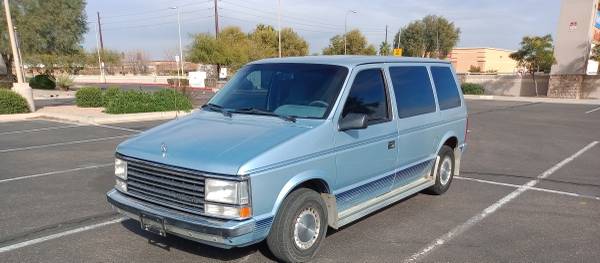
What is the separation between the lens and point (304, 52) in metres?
74.1

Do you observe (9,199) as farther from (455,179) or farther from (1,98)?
(1,98)

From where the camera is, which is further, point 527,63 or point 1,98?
point 527,63

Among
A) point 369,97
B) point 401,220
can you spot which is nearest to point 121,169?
point 369,97

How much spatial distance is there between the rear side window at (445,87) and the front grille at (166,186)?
12.1 feet

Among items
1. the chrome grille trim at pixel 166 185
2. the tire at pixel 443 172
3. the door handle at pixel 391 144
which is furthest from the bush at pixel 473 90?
the chrome grille trim at pixel 166 185

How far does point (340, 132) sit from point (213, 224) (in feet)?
4.87

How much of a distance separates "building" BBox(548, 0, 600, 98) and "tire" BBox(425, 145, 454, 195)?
2731cm

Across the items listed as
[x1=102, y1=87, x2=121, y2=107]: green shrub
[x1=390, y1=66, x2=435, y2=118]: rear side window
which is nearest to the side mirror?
[x1=390, y1=66, x2=435, y2=118]: rear side window

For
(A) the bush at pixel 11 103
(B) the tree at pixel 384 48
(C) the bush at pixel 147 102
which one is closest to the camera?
(C) the bush at pixel 147 102

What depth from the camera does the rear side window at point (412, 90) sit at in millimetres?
5230

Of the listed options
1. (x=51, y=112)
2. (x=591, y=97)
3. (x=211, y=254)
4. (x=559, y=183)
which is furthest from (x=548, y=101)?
(x=211, y=254)

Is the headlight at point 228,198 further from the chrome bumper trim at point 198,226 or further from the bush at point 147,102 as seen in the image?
the bush at point 147,102

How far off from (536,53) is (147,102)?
26530 millimetres

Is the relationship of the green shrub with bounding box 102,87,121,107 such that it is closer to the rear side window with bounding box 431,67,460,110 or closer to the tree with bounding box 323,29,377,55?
the rear side window with bounding box 431,67,460,110
